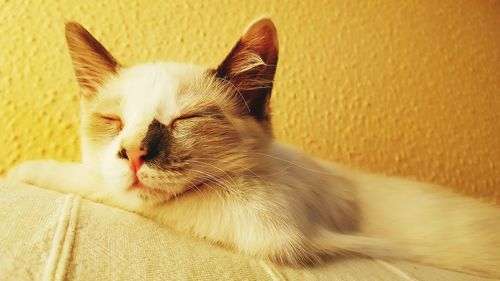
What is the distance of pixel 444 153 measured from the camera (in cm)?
129

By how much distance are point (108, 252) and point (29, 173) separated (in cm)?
37

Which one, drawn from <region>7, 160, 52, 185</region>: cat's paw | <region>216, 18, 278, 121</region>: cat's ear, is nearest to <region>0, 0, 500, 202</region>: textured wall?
<region>7, 160, 52, 185</region>: cat's paw

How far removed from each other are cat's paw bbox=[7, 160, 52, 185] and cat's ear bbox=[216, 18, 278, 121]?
0.38 meters

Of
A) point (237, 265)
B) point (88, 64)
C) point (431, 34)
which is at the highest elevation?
point (431, 34)

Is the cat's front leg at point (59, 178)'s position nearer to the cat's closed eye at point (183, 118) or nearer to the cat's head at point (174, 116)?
the cat's head at point (174, 116)

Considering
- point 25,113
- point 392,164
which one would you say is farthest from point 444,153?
point 25,113

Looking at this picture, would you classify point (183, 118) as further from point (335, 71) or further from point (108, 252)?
point (335, 71)

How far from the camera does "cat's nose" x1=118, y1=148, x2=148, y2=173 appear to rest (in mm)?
501

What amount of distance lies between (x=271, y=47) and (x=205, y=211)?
297 mm

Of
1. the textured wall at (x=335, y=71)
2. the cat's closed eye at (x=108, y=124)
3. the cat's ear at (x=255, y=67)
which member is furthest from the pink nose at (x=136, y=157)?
the textured wall at (x=335, y=71)

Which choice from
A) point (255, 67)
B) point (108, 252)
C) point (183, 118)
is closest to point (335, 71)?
point (255, 67)

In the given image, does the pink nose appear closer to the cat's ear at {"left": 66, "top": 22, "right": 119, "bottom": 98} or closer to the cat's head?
the cat's head

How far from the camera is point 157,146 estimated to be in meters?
0.51

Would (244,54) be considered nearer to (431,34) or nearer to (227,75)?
(227,75)
